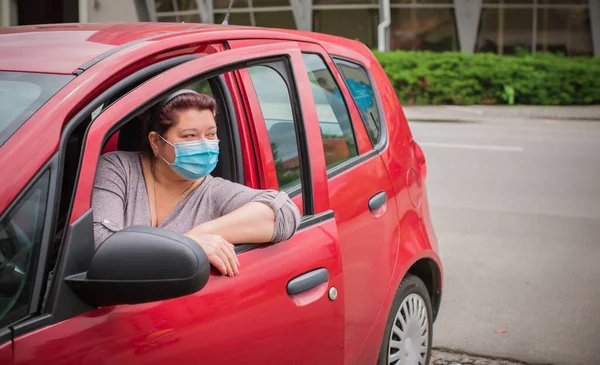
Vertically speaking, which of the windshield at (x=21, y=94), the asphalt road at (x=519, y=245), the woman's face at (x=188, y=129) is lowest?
the asphalt road at (x=519, y=245)

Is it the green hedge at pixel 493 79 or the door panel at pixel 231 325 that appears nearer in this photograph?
the door panel at pixel 231 325

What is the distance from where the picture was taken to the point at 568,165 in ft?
35.6

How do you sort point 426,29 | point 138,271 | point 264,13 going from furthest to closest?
point 264,13
point 426,29
point 138,271

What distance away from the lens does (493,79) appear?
19219 millimetres

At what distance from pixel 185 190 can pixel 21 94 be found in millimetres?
672

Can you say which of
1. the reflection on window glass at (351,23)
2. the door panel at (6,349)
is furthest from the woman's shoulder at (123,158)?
the reflection on window glass at (351,23)

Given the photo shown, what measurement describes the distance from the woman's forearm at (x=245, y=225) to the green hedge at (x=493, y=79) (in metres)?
17.4

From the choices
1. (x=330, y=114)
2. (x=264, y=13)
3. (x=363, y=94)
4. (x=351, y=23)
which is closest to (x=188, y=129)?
(x=330, y=114)

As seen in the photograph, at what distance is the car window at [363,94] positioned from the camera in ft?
11.1

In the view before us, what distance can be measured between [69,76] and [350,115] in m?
1.45

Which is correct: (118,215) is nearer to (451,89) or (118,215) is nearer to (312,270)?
(312,270)

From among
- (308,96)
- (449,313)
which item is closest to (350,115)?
(308,96)

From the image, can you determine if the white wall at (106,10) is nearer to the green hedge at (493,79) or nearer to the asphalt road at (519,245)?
the green hedge at (493,79)

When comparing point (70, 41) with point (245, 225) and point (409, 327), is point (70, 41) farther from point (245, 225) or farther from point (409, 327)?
point (409, 327)
